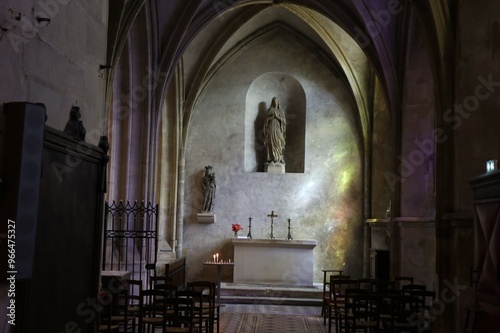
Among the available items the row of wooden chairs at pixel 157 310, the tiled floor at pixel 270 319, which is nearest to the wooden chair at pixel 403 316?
the tiled floor at pixel 270 319

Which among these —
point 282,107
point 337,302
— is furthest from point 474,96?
point 282,107

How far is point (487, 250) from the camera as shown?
6.86 meters

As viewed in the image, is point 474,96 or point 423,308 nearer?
point 474,96

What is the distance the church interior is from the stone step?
0.79 m

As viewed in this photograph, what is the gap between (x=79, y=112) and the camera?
549 centimetres

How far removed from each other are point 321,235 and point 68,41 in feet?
45.4

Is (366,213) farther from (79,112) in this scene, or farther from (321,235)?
(79,112)

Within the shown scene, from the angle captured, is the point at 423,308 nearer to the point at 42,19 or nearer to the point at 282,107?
the point at 42,19

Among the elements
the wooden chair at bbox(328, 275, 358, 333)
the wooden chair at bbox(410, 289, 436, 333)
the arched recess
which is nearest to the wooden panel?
the wooden chair at bbox(328, 275, 358, 333)

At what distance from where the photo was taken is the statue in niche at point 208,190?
18.3 meters

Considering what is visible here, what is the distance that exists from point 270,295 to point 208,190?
4.15m

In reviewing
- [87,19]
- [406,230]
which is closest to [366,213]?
[406,230]

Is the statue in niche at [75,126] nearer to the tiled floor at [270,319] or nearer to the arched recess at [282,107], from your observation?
the tiled floor at [270,319]

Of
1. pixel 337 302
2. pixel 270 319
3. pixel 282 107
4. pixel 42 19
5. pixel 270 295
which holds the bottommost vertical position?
pixel 270 319
